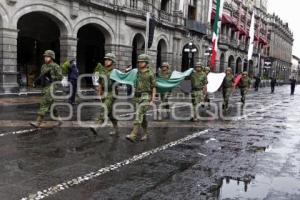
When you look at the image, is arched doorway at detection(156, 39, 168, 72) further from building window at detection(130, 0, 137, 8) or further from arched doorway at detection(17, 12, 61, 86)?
arched doorway at detection(17, 12, 61, 86)

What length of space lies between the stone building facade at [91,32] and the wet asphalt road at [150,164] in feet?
30.7

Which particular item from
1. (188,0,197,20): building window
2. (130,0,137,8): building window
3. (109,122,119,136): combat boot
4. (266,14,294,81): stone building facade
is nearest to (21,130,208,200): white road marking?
(109,122,119,136): combat boot

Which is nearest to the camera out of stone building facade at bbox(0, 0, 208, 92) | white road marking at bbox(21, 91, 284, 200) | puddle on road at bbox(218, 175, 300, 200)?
white road marking at bbox(21, 91, 284, 200)

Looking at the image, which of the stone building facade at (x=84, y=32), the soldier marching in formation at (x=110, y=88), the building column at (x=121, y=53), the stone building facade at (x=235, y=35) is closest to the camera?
the soldier marching in formation at (x=110, y=88)

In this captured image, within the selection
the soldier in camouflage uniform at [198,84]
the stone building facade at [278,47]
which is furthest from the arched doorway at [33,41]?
the stone building facade at [278,47]

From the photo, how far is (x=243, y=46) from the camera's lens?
198 ft

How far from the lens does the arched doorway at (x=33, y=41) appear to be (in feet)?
83.9

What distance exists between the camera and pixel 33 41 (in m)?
27.5

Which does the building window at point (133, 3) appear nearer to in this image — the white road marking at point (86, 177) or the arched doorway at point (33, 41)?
the arched doorway at point (33, 41)

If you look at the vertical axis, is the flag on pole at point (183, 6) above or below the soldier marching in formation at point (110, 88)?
above

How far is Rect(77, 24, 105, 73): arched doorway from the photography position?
30764 mm

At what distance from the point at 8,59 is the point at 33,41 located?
25.1 feet

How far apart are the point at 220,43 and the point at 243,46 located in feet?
41.0

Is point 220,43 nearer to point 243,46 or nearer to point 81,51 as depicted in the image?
point 243,46
